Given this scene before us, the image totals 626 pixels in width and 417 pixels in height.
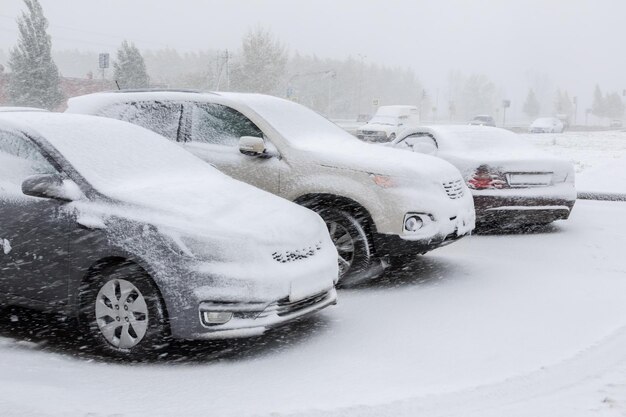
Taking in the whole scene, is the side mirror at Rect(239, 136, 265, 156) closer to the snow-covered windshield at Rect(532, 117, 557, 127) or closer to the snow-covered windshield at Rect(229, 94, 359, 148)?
the snow-covered windshield at Rect(229, 94, 359, 148)

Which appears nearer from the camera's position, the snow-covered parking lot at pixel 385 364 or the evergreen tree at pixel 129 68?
the snow-covered parking lot at pixel 385 364

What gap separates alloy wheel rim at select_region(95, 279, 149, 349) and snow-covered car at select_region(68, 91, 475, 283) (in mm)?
2437

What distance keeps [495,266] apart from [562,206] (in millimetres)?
2155

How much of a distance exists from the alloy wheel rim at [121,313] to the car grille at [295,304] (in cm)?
81

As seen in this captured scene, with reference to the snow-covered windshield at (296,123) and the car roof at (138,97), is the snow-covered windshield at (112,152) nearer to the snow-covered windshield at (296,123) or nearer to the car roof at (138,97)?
the snow-covered windshield at (296,123)

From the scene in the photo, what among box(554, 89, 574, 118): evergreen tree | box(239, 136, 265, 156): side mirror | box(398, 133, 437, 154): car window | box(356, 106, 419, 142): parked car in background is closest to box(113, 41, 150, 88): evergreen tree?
box(356, 106, 419, 142): parked car in background

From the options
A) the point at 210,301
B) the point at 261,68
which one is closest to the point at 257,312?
the point at 210,301

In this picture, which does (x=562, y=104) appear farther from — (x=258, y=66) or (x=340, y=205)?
(x=340, y=205)

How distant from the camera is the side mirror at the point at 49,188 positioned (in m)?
4.96

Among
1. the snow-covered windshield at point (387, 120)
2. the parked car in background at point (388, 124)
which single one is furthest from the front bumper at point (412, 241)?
the snow-covered windshield at point (387, 120)

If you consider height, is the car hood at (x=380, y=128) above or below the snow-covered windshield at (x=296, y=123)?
above

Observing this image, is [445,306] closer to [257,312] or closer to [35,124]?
[257,312]

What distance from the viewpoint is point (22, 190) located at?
5035 mm

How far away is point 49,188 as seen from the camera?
195 inches
